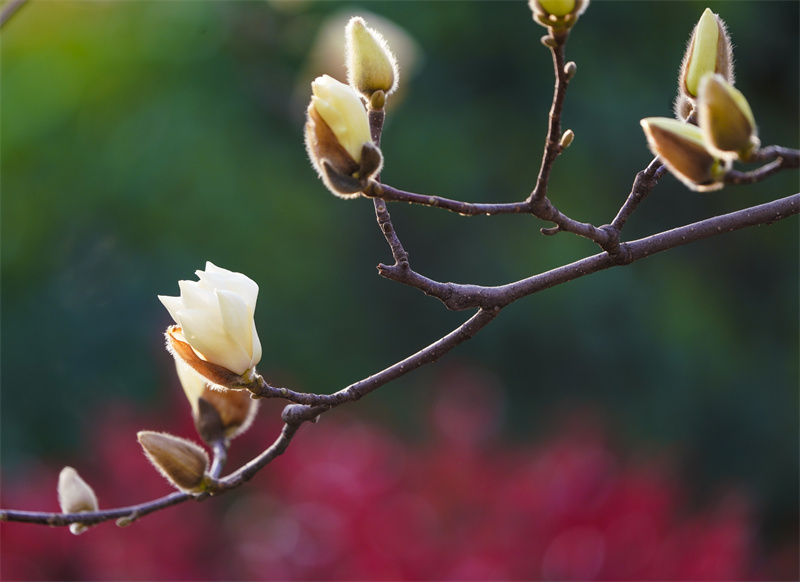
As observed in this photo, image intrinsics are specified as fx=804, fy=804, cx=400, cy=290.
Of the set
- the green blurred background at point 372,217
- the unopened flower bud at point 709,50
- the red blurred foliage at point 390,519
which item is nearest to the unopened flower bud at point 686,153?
the unopened flower bud at point 709,50

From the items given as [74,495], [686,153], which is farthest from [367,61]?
[74,495]

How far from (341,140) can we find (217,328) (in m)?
0.12

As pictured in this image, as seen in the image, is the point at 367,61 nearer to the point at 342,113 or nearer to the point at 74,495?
the point at 342,113

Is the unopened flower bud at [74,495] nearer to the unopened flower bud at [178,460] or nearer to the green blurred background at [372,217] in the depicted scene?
the unopened flower bud at [178,460]

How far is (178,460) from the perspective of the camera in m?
0.49

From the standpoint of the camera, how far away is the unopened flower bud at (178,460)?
0.49m

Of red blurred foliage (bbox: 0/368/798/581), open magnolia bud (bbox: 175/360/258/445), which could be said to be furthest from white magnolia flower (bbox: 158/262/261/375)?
red blurred foliage (bbox: 0/368/798/581)

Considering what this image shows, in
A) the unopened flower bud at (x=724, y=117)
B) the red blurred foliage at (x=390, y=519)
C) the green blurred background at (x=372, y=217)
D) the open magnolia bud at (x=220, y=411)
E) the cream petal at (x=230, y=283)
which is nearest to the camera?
the unopened flower bud at (x=724, y=117)

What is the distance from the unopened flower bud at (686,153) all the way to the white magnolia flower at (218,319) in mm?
217

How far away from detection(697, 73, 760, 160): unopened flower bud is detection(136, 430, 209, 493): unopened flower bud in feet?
1.09

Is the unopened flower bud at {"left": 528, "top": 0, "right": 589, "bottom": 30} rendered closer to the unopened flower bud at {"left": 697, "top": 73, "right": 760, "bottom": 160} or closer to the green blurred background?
the unopened flower bud at {"left": 697, "top": 73, "right": 760, "bottom": 160}

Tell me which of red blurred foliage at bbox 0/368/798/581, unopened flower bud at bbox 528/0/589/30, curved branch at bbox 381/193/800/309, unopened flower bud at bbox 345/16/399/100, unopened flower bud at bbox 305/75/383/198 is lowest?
red blurred foliage at bbox 0/368/798/581

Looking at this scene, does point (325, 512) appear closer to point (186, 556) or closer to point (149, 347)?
point (186, 556)

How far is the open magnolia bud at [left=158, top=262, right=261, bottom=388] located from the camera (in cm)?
42
